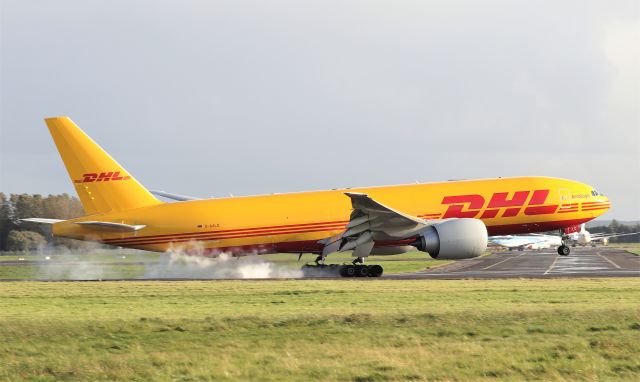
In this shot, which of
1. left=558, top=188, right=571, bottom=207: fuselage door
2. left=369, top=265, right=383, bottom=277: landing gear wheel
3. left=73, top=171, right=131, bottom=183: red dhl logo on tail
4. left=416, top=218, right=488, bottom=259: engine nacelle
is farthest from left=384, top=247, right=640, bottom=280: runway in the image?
left=73, top=171, right=131, bottom=183: red dhl logo on tail

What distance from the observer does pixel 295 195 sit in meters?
51.9

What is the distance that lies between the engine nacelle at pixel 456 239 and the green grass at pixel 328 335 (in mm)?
8637

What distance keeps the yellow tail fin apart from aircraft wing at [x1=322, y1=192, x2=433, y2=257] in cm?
1235

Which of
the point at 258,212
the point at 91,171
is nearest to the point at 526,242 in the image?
the point at 258,212

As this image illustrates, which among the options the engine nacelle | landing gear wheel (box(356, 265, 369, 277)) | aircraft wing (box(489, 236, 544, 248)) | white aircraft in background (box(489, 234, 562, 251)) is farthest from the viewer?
white aircraft in background (box(489, 234, 562, 251))

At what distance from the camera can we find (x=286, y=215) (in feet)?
167

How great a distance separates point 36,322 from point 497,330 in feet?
44.3

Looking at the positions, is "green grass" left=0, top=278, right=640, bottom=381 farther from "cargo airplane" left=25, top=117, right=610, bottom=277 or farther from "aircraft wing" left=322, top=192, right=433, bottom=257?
"cargo airplane" left=25, top=117, right=610, bottom=277

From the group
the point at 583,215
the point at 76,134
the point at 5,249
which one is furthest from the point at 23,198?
the point at 583,215

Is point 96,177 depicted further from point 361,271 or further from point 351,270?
point 361,271

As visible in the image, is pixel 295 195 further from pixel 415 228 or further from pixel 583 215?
pixel 583 215

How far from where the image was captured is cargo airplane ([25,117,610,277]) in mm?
50406

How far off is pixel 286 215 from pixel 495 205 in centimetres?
1176

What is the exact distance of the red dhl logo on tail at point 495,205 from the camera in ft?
167
